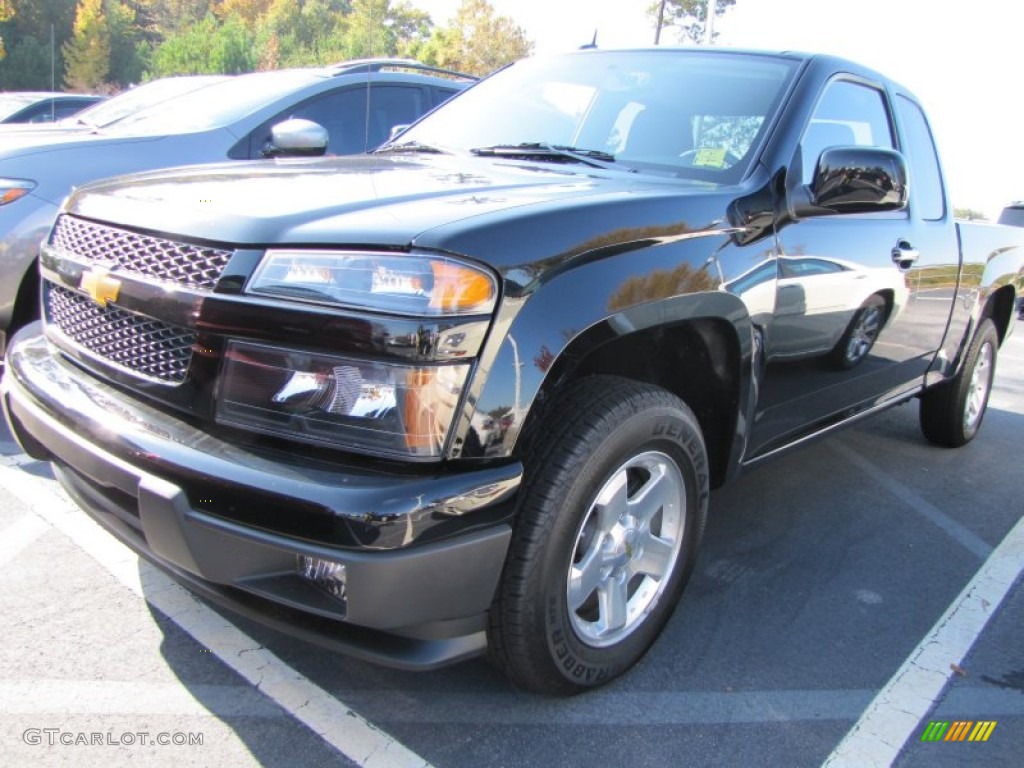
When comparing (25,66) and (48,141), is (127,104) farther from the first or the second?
(25,66)

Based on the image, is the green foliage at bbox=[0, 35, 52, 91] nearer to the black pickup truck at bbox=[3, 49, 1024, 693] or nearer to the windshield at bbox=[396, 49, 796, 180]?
the windshield at bbox=[396, 49, 796, 180]

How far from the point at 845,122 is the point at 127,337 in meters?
2.71

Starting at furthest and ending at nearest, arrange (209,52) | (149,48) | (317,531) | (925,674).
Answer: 1. (149,48)
2. (209,52)
3. (925,674)
4. (317,531)

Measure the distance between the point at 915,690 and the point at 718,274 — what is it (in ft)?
4.56

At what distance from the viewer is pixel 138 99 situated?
221 inches

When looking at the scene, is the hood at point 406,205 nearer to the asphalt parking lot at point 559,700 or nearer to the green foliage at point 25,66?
the asphalt parking lot at point 559,700

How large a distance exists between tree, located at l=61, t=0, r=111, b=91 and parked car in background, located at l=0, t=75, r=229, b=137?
30.8 m

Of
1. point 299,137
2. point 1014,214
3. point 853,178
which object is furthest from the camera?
point 1014,214

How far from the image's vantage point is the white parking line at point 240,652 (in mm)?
2066

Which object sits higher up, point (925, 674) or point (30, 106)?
point (30, 106)

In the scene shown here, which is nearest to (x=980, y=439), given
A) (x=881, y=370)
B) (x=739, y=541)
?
(x=881, y=370)

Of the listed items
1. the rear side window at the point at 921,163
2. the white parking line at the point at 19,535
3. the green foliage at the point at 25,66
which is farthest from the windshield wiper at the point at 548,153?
the green foliage at the point at 25,66

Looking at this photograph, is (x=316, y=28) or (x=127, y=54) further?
(x=127, y=54)

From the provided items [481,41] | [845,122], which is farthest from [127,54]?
[845,122]
